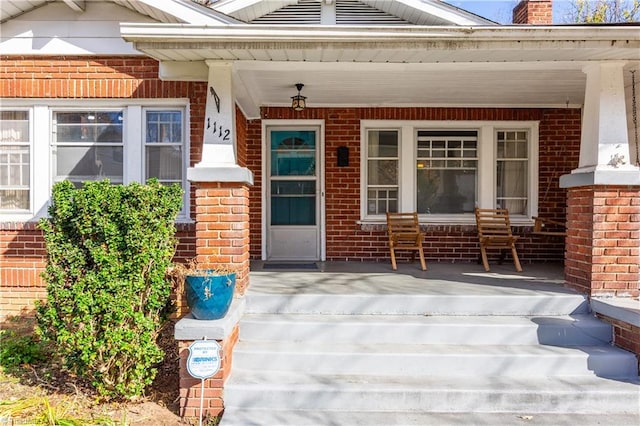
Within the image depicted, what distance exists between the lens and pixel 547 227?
713 cm

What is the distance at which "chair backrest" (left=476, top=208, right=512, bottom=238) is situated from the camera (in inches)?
257

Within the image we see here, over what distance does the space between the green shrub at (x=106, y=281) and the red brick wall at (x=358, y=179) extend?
337cm

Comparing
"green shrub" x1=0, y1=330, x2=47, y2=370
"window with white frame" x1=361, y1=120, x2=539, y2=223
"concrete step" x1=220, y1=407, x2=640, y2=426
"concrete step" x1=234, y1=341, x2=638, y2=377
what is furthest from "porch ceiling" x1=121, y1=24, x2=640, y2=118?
"green shrub" x1=0, y1=330, x2=47, y2=370

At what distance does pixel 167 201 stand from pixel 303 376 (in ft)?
6.19

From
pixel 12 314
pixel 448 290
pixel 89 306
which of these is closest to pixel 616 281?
pixel 448 290

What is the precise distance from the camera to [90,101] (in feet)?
18.6

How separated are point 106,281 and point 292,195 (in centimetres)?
400

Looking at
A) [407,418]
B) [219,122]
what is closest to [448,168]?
[219,122]

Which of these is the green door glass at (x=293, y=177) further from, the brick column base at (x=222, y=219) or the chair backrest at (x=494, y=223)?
the brick column base at (x=222, y=219)

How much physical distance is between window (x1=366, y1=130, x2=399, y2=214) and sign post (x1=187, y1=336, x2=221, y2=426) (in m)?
4.34

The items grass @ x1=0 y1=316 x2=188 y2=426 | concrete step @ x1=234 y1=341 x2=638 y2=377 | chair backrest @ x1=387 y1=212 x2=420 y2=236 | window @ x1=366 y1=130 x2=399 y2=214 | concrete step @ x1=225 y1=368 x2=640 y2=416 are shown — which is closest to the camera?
grass @ x1=0 y1=316 x2=188 y2=426

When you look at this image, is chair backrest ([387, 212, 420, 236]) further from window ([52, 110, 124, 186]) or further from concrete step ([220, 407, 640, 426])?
window ([52, 110, 124, 186])

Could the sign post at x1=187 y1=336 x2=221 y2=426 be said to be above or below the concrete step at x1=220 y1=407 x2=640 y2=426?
A: above

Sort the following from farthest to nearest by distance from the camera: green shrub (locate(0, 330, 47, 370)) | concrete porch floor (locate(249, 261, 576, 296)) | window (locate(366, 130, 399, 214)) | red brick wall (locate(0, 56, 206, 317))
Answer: window (locate(366, 130, 399, 214)), red brick wall (locate(0, 56, 206, 317)), concrete porch floor (locate(249, 261, 576, 296)), green shrub (locate(0, 330, 47, 370))
